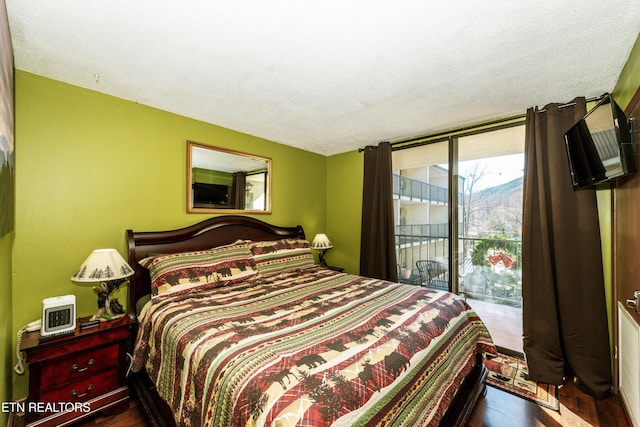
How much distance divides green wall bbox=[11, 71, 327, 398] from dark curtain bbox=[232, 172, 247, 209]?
46 cm

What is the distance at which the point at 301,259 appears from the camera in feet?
10.3

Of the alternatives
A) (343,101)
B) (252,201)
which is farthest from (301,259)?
(343,101)

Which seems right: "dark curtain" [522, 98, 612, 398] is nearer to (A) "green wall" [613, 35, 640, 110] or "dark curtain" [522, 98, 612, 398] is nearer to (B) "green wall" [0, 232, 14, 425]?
(A) "green wall" [613, 35, 640, 110]

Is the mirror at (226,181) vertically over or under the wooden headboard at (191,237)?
over

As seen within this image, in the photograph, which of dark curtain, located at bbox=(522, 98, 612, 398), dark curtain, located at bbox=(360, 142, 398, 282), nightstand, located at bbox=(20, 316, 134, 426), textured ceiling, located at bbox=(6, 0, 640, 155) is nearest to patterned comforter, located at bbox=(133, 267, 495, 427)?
nightstand, located at bbox=(20, 316, 134, 426)

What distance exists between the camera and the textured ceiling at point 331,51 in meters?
1.34

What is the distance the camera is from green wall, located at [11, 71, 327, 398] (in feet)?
6.24

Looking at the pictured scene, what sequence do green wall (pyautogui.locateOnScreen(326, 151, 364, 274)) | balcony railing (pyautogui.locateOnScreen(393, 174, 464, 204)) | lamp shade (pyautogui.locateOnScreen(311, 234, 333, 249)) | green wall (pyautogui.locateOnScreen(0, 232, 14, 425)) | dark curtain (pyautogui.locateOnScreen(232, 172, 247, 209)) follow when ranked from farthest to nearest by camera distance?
1. green wall (pyautogui.locateOnScreen(326, 151, 364, 274))
2. lamp shade (pyautogui.locateOnScreen(311, 234, 333, 249))
3. balcony railing (pyautogui.locateOnScreen(393, 174, 464, 204))
4. dark curtain (pyautogui.locateOnScreen(232, 172, 247, 209))
5. green wall (pyautogui.locateOnScreen(0, 232, 14, 425))

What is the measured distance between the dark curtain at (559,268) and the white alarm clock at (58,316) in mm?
3665

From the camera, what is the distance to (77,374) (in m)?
1.75

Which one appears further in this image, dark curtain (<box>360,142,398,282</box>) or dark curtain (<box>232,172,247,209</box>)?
dark curtain (<box>360,142,398,282</box>)

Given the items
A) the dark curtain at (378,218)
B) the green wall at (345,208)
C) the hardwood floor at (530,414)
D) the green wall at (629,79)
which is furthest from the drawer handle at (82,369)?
the green wall at (629,79)

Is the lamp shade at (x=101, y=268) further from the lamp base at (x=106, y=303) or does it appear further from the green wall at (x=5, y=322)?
the green wall at (x=5, y=322)

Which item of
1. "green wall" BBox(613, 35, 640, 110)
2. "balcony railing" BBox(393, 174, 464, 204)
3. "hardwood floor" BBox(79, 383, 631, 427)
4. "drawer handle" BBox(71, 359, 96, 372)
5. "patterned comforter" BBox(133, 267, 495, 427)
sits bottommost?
"hardwood floor" BBox(79, 383, 631, 427)
